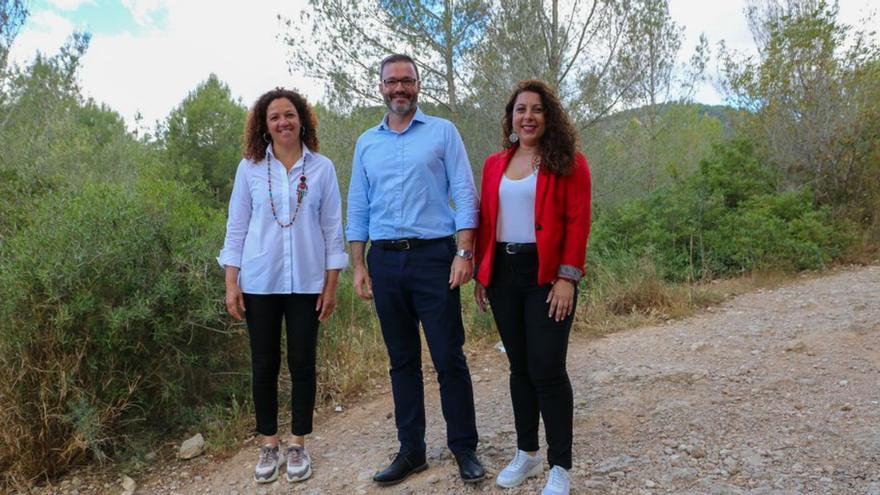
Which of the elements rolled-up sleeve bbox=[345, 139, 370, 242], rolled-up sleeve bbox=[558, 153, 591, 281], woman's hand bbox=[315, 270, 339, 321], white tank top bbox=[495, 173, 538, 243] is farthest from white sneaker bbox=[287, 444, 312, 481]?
rolled-up sleeve bbox=[558, 153, 591, 281]

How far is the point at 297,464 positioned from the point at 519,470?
3.63ft

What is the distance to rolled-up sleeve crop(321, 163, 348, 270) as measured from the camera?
2916 millimetres

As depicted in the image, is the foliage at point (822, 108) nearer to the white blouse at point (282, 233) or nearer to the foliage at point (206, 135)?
the white blouse at point (282, 233)

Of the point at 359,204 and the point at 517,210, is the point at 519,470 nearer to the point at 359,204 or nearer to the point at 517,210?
the point at 517,210

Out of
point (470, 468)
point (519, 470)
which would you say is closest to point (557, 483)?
point (519, 470)

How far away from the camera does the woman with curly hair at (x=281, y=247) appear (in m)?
2.82

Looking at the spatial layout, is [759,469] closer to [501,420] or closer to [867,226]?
[501,420]

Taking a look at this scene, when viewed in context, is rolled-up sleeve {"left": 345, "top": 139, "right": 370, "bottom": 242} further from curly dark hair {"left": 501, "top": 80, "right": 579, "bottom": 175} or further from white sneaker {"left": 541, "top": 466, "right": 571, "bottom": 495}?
white sneaker {"left": 541, "top": 466, "right": 571, "bottom": 495}

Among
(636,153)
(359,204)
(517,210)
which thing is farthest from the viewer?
(636,153)

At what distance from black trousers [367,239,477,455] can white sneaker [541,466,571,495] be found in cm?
41

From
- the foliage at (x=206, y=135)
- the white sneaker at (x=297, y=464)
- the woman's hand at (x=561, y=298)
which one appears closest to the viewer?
the woman's hand at (x=561, y=298)

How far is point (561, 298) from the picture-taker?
7.70 ft

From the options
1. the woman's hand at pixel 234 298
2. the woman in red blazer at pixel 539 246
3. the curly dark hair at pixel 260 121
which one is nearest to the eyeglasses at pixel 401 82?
the woman in red blazer at pixel 539 246

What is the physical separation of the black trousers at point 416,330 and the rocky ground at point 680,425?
268mm
